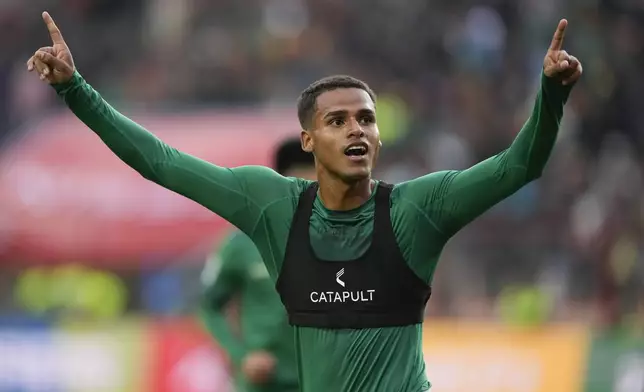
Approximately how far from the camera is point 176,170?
5.44 metres

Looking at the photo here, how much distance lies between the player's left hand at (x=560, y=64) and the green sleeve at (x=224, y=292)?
3.68 m

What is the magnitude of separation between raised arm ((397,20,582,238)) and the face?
0.22 meters

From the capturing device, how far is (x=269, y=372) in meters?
7.45

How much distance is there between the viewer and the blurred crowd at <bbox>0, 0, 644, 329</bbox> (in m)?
13.8

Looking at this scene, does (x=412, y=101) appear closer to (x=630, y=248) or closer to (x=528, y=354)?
(x=630, y=248)

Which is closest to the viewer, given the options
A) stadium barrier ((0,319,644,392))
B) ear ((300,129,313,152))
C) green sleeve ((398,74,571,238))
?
green sleeve ((398,74,571,238))

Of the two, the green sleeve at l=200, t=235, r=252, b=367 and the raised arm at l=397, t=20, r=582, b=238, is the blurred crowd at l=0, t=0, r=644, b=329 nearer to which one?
the green sleeve at l=200, t=235, r=252, b=367

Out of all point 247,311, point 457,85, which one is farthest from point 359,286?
point 457,85

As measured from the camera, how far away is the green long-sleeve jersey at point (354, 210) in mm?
4984

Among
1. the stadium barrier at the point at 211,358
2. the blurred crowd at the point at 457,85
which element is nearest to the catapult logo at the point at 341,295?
the stadium barrier at the point at 211,358

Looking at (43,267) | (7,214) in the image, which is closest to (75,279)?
(43,267)

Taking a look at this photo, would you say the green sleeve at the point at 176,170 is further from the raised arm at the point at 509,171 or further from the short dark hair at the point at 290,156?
the short dark hair at the point at 290,156

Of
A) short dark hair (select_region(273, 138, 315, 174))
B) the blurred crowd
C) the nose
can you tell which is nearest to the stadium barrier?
the blurred crowd

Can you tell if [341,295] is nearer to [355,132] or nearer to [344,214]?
[344,214]
